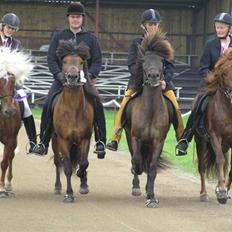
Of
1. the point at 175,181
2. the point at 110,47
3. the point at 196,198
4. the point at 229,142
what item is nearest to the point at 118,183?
the point at 175,181

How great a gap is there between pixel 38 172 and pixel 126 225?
5475 mm

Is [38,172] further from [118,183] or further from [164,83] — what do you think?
[164,83]

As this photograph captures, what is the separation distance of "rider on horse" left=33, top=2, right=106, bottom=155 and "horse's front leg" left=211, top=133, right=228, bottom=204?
174 centimetres

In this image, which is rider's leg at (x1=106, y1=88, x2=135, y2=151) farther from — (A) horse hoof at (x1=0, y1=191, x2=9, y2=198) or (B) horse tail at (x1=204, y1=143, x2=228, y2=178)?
(A) horse hoof at (x1=0, y1=191, x2=9, y2=198)

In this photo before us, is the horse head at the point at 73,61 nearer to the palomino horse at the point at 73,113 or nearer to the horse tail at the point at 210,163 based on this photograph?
the palomino horse at the point at 73,113

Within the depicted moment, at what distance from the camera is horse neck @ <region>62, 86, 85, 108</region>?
10.9 metres

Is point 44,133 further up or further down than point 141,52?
further down

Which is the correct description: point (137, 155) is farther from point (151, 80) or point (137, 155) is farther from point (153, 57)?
point (153, 57)

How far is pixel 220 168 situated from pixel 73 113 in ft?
7.28

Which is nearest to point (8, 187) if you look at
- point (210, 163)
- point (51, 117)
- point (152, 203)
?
point (51, 117)

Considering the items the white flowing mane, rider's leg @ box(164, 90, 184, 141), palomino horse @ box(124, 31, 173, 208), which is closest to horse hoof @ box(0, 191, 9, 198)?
the white flowing mane

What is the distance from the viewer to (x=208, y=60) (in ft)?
39.1

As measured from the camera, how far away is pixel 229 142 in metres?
11.1

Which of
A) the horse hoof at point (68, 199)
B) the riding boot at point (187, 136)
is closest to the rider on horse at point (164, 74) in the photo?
the riding boot at point (187, 136)
